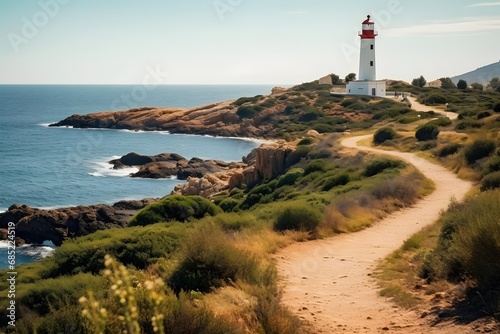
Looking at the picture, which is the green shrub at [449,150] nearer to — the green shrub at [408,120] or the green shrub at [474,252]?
the green shrub at [408,120]

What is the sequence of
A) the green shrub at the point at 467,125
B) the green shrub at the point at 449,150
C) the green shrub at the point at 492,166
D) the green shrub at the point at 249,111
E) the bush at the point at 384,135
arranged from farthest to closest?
the green shrub at the point at 249,111, the bush at the point at 384,135, the green shrub at the point at 467,125, the green shrub at the point at 449,150, the green shrub at the point at 492,166

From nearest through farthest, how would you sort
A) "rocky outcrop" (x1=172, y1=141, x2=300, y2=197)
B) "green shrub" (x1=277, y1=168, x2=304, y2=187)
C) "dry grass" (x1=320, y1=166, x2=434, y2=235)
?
"dry grass" (x1=320, y1=166, x2=434, y2=235) < "green shrub" (x1=277, y1=168, x2=304, y2=187) < "rocky outcrop" (x1=172, y1=141, x2=300, y2=197)

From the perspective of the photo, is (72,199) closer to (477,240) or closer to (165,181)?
(165,181)

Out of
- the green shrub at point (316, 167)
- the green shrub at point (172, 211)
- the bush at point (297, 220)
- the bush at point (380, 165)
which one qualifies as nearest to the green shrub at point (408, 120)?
the green shrub at point (316, 167)

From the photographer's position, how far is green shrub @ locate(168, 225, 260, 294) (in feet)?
30.8

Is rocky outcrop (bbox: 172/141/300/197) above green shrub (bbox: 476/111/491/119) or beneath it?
beneath

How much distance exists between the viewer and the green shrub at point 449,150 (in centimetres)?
2883

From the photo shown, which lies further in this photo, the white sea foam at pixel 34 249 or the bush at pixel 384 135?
the bush at pixel 384 135

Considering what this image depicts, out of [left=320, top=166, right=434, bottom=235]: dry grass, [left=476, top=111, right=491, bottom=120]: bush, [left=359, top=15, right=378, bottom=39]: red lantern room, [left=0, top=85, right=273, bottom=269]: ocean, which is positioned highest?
[left=359, top=15, right=378, bottom=39]: red lantern room

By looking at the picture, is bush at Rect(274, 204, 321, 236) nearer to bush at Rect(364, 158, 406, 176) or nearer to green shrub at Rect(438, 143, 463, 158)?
bush at Rect(364, 158, 406, 176)

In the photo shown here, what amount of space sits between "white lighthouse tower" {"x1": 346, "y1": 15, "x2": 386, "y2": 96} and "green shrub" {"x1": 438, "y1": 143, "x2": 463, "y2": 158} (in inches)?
1623

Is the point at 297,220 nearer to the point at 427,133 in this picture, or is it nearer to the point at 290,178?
the point at 290,178

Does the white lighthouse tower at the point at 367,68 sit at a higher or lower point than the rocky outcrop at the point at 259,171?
higher

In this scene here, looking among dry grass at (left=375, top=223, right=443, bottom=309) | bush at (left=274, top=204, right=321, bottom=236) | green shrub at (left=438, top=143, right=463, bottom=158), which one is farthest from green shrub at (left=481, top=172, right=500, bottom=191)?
green shrub at (left=438, top=143, right=463, bottom=158)
